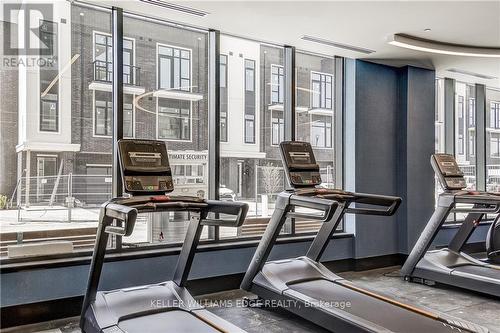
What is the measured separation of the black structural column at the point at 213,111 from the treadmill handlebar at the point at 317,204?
3.72 ft

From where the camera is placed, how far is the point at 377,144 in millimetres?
5891

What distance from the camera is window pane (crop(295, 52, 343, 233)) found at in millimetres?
5605

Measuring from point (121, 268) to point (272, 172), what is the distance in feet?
7.34

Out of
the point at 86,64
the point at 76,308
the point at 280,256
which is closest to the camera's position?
the point at 76,308

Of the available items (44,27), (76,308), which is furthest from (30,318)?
(44,27)

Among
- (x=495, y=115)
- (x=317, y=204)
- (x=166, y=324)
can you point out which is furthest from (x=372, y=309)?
(x=495, y=115)

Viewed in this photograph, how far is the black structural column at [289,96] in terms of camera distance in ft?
17.7

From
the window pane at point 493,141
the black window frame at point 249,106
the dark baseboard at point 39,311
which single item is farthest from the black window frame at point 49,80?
the window pane at point 493,141

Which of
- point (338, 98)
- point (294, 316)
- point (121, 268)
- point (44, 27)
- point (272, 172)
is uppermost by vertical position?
point (44, 27)

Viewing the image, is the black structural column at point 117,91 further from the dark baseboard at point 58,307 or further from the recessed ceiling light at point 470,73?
the recessed ceiling light at point 470,73

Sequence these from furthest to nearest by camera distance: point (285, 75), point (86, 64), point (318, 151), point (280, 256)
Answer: point (318, 151) → point (285, 75) → point (280, 256) → point (86, 64)

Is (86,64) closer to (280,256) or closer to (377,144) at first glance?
(280,256)

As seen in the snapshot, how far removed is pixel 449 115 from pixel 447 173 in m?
2.24

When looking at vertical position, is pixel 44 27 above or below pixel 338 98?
above
